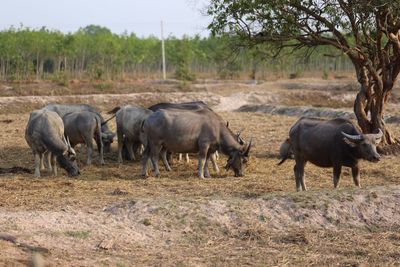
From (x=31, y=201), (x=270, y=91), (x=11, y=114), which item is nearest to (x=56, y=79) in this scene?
(x=11, y=114)

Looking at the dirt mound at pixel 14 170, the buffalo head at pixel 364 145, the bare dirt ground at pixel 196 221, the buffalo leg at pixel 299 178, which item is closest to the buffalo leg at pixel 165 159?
the bare dirt ground at pixel 196 221

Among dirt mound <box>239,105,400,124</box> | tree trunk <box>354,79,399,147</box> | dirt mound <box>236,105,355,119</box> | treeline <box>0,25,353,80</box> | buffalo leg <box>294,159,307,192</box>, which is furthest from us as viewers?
treeline <box>0,25,353,80</box>

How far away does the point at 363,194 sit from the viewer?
10625 millimetres

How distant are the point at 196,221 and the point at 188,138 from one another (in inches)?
226

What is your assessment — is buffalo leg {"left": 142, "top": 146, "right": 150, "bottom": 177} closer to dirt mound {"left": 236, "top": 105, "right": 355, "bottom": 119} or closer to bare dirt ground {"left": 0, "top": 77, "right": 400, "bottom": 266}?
bare dirt ground {"left": 0, "top": 77, "right": 400, "bottom": 266}

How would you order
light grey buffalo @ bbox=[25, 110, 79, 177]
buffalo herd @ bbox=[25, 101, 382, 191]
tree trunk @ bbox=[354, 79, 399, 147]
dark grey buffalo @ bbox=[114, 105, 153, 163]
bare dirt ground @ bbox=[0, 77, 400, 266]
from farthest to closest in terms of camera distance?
tree trunk @ bbox=[354, 79, 399, 147]
dark grey buffalo @ bbox=[114, 105, 153, 163]
light grey buffalo @ bbox=[25, 110, 79, 177]
buffalo herd @ bbox=[25, 101, 382, 191]
bare dirt ground @ bbox=[0, 77, 400, 266]

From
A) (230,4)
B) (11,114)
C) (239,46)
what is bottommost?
(11,114)

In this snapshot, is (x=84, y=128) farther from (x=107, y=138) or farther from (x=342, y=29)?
(x=342, y=29)

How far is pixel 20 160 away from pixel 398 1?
37.8 ft

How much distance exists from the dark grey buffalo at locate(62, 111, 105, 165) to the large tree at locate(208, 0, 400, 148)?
4.74 metres

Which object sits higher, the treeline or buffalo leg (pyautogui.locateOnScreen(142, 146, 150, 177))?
the treeline

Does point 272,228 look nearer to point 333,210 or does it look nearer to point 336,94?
point 333,210

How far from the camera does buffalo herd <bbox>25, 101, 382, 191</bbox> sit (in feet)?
41.4

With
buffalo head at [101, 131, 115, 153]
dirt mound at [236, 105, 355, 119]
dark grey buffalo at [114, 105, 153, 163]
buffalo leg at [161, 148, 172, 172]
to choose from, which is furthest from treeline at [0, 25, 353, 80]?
buffalo leg at [161, 148, 172, 172]
